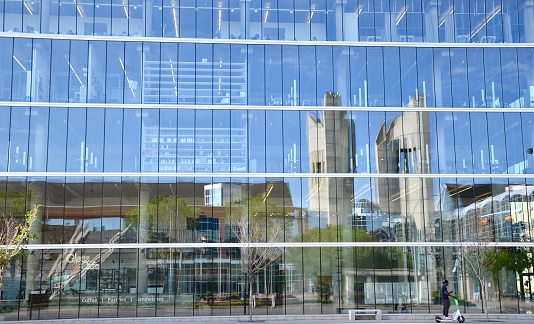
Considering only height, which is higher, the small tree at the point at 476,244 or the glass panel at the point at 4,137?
the glass panel at the point at 4,137

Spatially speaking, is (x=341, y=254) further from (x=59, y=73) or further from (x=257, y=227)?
(x=59, y=73)

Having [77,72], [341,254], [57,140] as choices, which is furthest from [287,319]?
[77,72]

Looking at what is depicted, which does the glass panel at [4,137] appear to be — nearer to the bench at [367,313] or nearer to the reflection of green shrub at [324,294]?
the reflection of green shrub at [324,294]

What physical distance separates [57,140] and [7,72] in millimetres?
4868

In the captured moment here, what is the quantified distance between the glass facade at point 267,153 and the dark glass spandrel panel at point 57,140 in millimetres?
79

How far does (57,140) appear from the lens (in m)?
37.6

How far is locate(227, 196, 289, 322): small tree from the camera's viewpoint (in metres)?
37.7

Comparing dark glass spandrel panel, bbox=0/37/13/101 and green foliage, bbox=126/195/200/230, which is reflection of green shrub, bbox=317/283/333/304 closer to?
green foliage, bbox=126/195/200/230

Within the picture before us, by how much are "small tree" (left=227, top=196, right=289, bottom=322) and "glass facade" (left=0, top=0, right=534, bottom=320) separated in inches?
5.0

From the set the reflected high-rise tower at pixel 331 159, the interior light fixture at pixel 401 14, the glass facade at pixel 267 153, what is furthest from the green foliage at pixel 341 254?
the interior light fixture at pixel 401 14

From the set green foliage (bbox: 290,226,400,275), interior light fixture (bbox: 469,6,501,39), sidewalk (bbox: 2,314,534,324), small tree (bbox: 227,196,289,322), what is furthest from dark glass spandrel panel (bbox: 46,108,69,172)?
interior light fixture (bbox: 469,6,501,39)

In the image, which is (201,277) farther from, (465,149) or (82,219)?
(465,149)

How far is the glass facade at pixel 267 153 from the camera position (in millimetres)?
37281

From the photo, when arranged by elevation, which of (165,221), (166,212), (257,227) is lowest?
(257,227)
